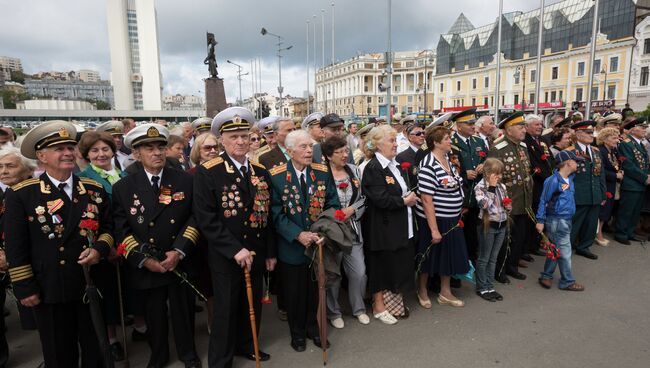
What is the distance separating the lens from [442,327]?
4.18 meters

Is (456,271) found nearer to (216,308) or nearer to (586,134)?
(216,308)

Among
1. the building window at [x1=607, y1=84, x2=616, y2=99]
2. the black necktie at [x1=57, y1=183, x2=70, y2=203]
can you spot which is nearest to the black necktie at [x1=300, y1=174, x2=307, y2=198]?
the black necktie at [x1=57, y1=183, x2=70, y2=203]

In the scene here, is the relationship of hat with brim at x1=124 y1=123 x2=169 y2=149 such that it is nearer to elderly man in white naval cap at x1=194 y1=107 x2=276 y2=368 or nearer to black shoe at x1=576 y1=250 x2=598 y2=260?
elderly man in white naval cap at x1=194 y1=107 x2=276 y2=368

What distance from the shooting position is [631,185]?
22.8 ft

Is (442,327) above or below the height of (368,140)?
below

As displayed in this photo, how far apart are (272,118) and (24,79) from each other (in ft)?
588

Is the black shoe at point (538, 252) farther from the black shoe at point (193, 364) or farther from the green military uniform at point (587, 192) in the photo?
the black shoe at point (193, 364)

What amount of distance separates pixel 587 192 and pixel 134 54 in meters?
103

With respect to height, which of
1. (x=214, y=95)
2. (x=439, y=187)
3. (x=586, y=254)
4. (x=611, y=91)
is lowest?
(x=586, y=254)

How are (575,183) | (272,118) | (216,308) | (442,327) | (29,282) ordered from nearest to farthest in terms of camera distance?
1. (29,282)
2. (216,308)
3. (442,327)
4. (575,183)
5. (272,118)

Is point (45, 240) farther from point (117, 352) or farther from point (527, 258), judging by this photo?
point (527, 258)

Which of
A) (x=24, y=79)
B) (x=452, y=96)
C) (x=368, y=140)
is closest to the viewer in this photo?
(x=368, y=140)

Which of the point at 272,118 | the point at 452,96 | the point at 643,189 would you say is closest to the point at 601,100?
the point at 452,96

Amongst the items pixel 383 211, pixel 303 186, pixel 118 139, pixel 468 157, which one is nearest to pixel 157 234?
pixel 303 186
